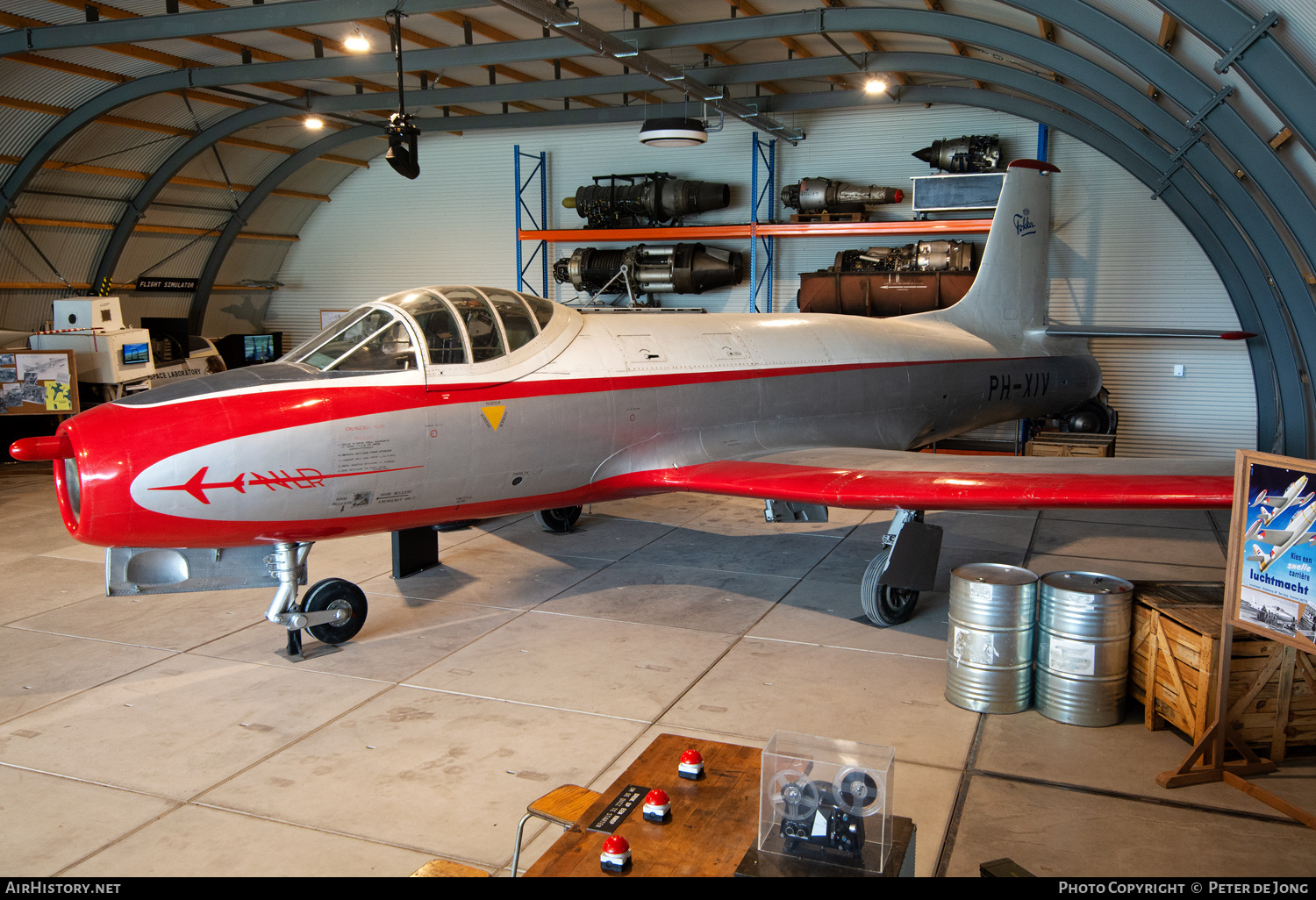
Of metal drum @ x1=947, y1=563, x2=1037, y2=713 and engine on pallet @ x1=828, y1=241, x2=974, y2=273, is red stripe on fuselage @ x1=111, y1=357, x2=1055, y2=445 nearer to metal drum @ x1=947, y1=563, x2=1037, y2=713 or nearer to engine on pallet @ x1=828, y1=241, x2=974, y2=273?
metal drum @ x1=947, y1=563, x2=1037, y2=713

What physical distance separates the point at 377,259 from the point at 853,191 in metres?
10.4

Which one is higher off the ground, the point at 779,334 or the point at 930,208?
the point at 930,208

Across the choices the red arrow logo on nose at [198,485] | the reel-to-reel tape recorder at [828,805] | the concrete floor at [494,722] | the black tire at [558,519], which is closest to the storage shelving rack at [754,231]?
the concrete floor at [494,722]

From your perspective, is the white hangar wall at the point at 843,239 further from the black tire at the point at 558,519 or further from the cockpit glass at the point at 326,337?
the cockpit glass at the point at 326,337

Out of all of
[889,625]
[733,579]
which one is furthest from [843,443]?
[889,625]

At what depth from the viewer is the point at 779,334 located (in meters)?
8.57

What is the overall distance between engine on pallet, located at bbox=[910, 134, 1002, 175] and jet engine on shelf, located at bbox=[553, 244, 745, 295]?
11.8 ft

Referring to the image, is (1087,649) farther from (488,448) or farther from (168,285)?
(168,285)

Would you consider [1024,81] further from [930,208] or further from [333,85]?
[333,85]

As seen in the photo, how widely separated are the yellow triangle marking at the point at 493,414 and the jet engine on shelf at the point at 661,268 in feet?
29.5

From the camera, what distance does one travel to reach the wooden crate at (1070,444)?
11578 millimetres

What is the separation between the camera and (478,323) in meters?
6.51

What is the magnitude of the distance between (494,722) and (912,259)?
11.1 metres
